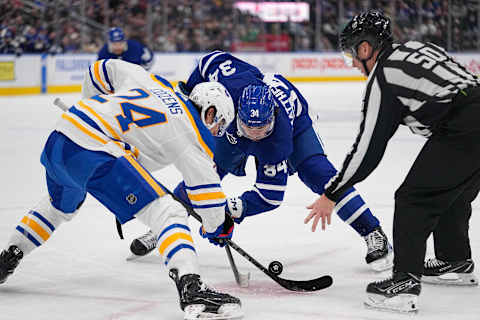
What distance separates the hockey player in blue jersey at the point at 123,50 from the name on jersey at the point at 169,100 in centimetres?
606

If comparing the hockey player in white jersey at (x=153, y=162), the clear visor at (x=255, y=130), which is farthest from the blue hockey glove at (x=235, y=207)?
the hockey player in white jersey at (x=153, y=162)

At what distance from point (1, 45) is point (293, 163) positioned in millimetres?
11498

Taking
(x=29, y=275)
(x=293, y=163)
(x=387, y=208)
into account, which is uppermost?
(x=293, y=163)

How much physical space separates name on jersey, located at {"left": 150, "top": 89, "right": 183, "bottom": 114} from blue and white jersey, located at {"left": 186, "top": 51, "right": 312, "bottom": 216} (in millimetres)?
682

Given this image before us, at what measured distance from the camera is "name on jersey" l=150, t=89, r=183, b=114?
116 inches

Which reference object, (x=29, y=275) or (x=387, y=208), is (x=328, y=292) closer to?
(x=29, y=275)

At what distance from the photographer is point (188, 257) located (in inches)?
111

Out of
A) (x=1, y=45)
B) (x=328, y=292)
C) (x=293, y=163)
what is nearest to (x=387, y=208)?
(x=293, y=163)

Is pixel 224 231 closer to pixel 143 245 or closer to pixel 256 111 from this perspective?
pixel 256 111

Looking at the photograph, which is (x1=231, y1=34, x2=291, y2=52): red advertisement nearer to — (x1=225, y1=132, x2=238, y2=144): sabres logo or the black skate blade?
(x1=225, y1=132, x2=238, y2=144): sabres logo

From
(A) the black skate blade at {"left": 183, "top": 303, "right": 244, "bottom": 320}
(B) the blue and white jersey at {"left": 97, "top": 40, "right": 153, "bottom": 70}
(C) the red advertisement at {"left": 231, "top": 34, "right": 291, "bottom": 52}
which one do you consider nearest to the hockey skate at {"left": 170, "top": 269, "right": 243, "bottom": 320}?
(A) the black skate blade at {"left": 183, "top": 303, "right": 244, "bottom": 320}

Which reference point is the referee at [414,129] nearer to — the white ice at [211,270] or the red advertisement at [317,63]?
the white ice at [211,270]

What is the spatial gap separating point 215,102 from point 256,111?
0.40 meters

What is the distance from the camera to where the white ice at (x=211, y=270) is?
3018mm
